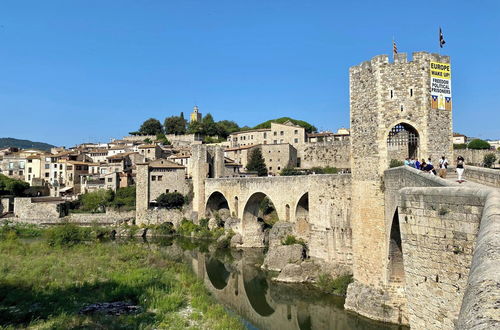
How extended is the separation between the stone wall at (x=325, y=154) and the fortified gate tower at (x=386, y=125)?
38.8 meters

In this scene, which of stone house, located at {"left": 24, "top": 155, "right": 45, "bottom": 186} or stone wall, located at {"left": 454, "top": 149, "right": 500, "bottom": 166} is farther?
stone house, located at {"left": 24, "top": 155, "right": 45, "bottom": 186}

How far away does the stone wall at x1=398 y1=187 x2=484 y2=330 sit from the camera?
5486 millimetres

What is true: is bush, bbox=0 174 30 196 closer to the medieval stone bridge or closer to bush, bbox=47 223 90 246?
bush, bbox=47 223 90 246

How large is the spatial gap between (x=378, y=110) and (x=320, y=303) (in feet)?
30.4

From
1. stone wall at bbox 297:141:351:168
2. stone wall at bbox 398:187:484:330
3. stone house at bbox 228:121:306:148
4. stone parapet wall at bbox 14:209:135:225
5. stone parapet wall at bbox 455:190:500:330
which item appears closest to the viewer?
stone parapet wall at bbox 455:190:500:330

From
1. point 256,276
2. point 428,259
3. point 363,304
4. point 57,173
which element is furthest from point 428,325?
point 57,173

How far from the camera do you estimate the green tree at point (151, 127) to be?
94.6 metres

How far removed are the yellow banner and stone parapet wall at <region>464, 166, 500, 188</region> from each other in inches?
195

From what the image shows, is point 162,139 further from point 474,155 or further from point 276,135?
point 474,155

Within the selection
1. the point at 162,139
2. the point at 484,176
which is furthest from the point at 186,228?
the point at 162,139

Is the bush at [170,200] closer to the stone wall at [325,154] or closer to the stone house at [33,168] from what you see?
the stone wall at [325,154]

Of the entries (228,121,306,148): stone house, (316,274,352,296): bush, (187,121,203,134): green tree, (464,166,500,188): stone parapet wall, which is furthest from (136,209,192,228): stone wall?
(187,121,203,134): green tree

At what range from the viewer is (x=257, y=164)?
5762 centimetres

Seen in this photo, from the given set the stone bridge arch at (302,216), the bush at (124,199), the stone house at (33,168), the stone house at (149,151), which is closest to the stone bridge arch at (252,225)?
the stone bridge arch at (302,216)
